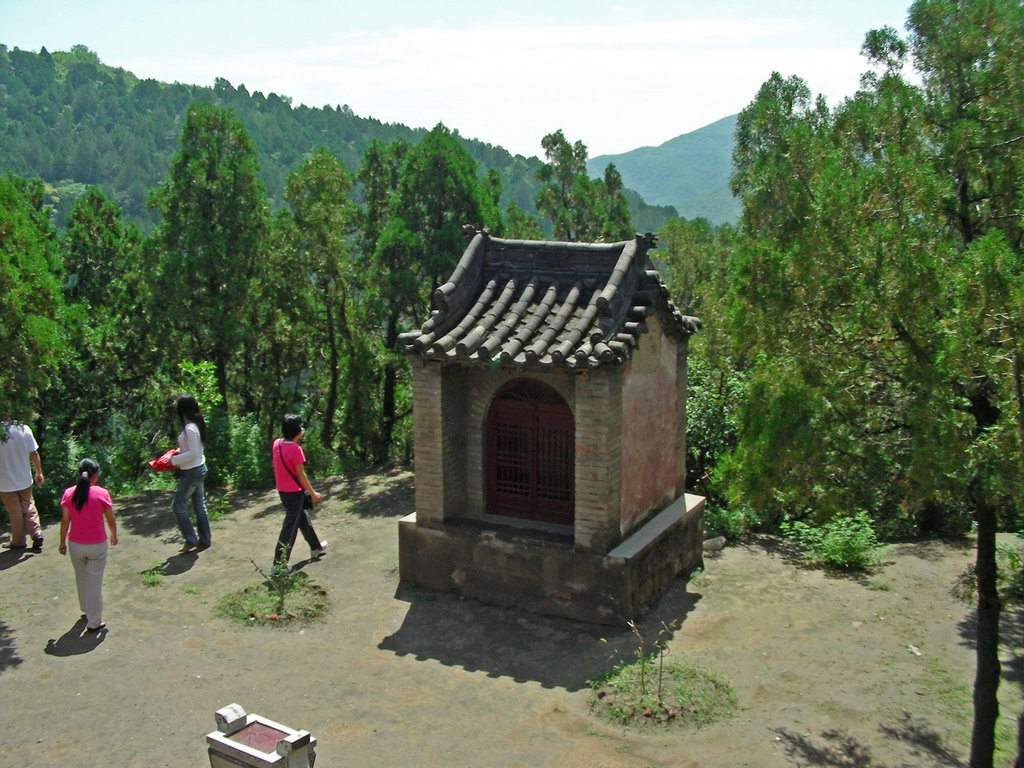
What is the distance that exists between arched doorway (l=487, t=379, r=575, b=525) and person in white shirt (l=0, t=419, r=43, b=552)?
5703 mm

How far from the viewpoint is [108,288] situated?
19766 mm

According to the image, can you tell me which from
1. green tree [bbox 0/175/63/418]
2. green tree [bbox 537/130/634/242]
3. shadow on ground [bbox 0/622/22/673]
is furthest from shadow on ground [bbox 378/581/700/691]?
green tree [bbox 537/130/634/242]

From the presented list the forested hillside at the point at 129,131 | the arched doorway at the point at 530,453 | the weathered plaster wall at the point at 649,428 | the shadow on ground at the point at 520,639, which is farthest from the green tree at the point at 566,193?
the forested hillside at the point at 129,131

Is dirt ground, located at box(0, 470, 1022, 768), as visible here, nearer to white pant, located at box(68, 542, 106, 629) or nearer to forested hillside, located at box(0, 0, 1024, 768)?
white pant, located at box(68, 542, 106, 629)

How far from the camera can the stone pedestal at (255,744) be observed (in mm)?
5938

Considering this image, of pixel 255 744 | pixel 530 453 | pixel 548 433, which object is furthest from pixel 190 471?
pixel 255 744

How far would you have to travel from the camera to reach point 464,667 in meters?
9.50

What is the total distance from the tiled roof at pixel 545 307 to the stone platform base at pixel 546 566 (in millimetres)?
2115

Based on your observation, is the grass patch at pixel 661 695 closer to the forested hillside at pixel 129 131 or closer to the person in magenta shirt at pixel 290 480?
the person in magenta shirt at pixel 290 480

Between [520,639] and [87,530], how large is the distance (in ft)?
15.1

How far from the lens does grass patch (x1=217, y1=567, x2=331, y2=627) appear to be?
1050 centimetres

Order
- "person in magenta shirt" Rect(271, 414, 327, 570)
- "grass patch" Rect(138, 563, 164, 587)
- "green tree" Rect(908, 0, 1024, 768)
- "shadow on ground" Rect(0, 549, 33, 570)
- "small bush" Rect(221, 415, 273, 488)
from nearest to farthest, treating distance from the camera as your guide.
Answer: "green tree" Rect(908, 0, 1024, 768)
"grass patch" Rect(138, 563, 164, 587)
"person in magenta shirt" Rect(271, 414, 327, 570)
"shadow on ground" Rect(0, 549, 33, 570)
"small bush" Rect(221, 415, 273, 488)

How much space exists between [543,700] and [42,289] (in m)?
6.49

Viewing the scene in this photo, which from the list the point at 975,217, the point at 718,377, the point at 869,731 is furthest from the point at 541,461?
the point at 718,377
